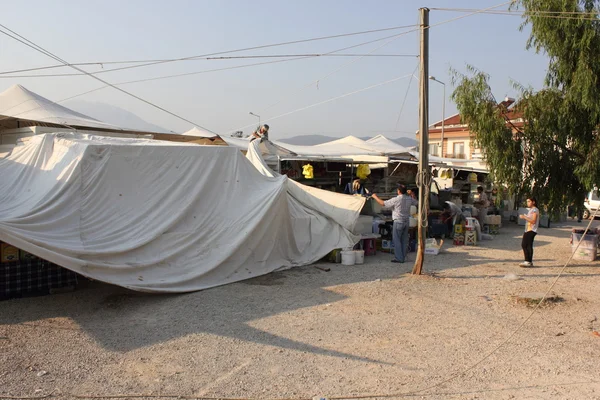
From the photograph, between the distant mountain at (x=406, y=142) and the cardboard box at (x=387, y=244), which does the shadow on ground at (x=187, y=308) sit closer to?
the cardboard box at (x=387, y=244)

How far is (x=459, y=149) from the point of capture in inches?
1401

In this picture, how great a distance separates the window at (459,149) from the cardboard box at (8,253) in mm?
32031

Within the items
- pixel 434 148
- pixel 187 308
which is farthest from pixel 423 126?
pixel 434 148

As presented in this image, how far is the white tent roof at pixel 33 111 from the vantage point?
41.3 feet

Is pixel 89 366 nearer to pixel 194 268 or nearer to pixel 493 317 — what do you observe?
pixel 194 268

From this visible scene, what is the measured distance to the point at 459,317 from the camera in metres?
6.88

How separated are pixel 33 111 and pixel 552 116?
12.9 m

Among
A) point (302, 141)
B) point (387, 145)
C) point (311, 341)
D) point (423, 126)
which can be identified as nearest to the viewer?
point (311, 341)

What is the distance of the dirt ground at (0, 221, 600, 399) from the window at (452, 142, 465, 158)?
27.2 meters

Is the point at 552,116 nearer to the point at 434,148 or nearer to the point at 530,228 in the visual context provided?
the point at 530,228

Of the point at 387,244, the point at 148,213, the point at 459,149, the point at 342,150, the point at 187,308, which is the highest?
the point at 459,149

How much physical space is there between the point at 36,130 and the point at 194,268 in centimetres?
535

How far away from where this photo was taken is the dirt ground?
4730 millimetres

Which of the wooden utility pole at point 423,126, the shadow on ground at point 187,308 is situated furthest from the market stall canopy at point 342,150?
the shadow on ground at point 187,308
